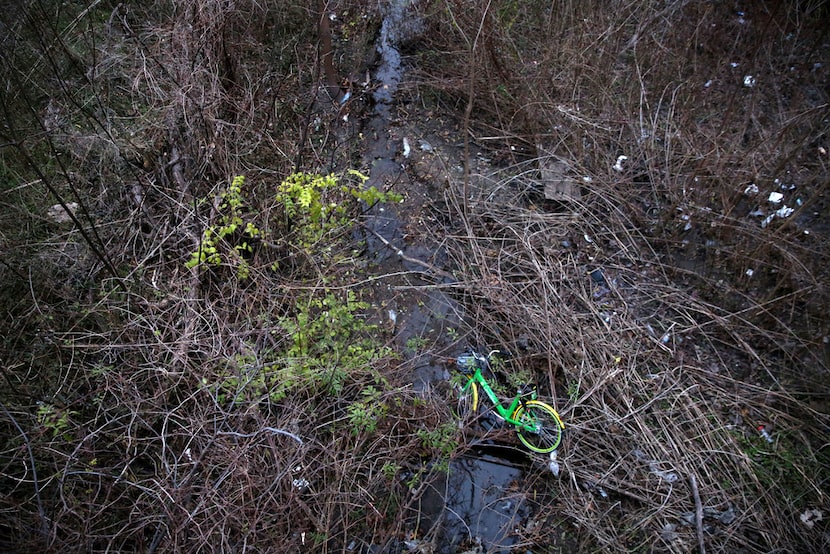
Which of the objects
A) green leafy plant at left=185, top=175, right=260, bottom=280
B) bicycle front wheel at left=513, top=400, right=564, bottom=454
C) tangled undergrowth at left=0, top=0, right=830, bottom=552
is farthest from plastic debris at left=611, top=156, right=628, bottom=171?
green leafy plant at left=185, top=175, right=260, bottom=280

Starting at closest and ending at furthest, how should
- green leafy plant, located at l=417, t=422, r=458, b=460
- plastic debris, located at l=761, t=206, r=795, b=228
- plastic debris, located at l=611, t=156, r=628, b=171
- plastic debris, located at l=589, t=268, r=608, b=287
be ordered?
green leafy plant, located at l=417, t=422, r=458, b=460
plastic debris, located at l=589, t=268, r=608, b=287
plastic debris, located at l=761, t=206, r=795, b=228
plastic debris, located at l=611, t=156, r=628, b=171

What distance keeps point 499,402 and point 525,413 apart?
170 millimetres

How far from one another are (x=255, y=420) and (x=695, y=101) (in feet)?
16.0

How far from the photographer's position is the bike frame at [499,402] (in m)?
3.15

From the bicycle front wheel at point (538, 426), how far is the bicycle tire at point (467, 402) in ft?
0.85

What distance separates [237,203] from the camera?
11.8ft

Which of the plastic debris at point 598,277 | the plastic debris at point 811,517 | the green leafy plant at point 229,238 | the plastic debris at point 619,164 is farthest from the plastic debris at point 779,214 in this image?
the green leafy plant at point 229,238

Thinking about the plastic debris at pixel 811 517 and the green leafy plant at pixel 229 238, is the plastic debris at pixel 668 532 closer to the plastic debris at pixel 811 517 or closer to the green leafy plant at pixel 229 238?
the plastic debris at pixel 811 517

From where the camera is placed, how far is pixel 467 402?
3.24m

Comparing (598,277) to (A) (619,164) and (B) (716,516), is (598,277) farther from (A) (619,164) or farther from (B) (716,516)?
(B) (716,516)

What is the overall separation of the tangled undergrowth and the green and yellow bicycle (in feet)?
0.45

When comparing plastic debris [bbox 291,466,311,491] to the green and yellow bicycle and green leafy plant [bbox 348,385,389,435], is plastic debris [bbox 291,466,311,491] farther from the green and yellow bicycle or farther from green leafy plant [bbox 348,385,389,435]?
the green and yellow bicycle

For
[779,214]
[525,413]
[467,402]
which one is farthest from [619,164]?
[467,402]

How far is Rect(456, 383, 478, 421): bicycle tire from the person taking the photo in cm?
319
